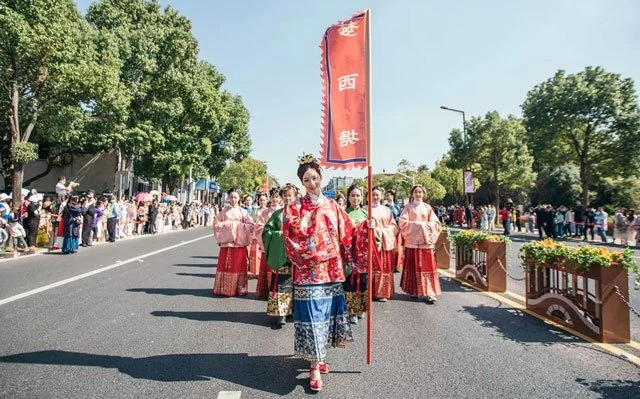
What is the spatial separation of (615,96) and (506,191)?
2622cm

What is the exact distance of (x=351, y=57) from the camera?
14.0ft

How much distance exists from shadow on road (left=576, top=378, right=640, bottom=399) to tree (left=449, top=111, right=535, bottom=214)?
28598 mm

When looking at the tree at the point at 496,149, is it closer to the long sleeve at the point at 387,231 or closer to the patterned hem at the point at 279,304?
the long sleeve at the point at 387,231

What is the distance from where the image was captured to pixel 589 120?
2483 centimetres

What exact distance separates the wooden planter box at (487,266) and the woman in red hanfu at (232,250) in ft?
14.3

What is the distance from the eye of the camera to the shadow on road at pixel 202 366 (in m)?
3.56

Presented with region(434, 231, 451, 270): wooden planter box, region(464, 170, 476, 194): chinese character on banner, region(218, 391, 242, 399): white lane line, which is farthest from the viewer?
region(464, 170, 476, 194): chinese character on banner

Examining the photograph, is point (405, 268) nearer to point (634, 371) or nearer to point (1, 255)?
point (634, 371)

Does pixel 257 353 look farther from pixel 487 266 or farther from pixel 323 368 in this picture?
pixel 487 266

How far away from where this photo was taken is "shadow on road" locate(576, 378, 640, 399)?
328 centimetres

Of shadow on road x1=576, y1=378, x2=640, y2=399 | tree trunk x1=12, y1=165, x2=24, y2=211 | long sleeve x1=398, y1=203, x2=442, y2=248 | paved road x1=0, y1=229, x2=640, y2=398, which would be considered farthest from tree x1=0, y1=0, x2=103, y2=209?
shadow on road x1=576, y1=378, x2=640, y2=399

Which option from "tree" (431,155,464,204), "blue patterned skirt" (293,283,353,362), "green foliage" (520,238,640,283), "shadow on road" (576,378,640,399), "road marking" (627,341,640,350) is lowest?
"shadow on road" (576,378,640,399)

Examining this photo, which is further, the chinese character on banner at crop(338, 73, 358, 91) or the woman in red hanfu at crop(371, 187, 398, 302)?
the woman in red hanfu at crop(371, 187, 398, 302)

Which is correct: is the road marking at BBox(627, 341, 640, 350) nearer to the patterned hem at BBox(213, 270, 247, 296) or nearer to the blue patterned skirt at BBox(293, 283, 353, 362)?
the blue patterned skirt at BBox(293, 283, 353, 362)
